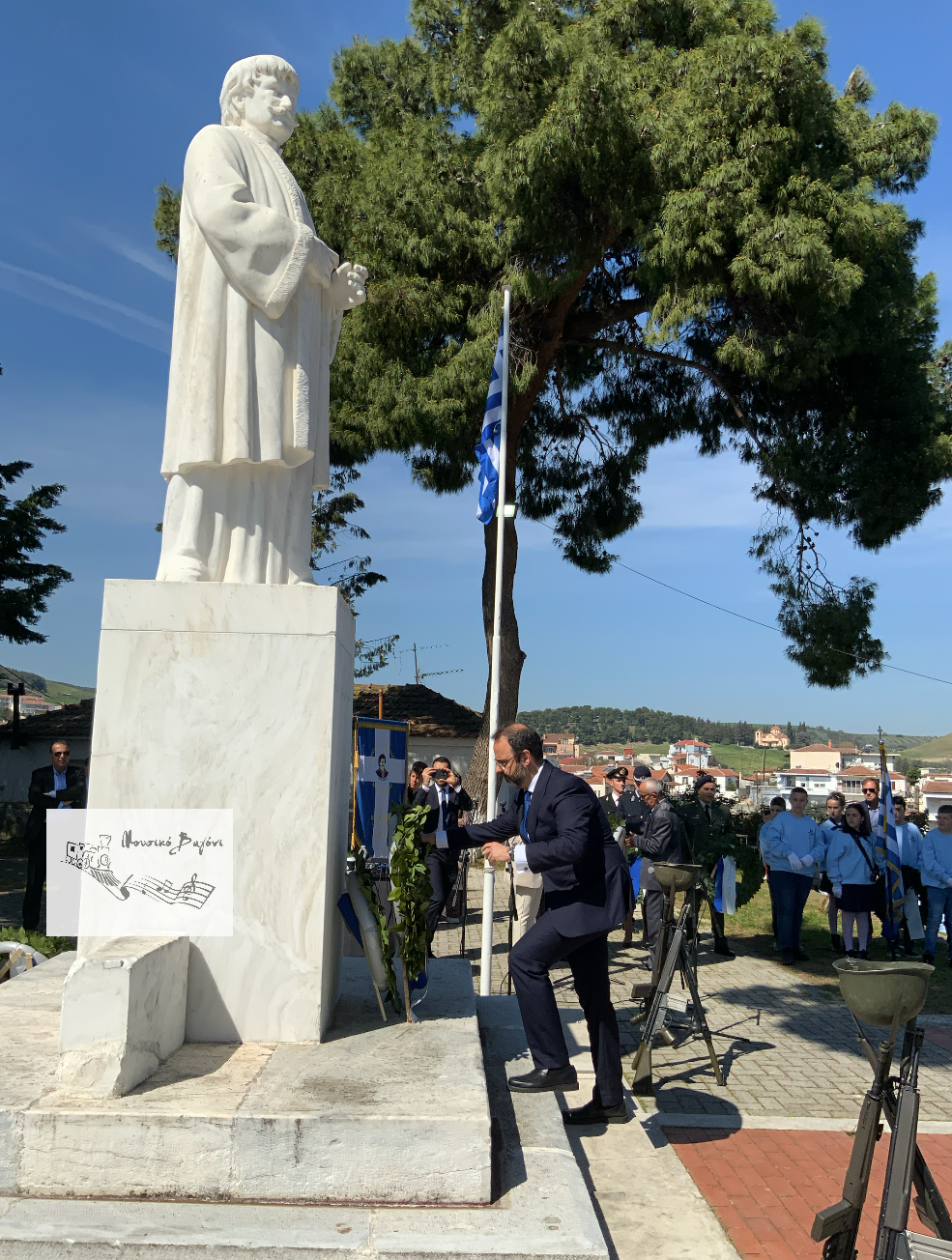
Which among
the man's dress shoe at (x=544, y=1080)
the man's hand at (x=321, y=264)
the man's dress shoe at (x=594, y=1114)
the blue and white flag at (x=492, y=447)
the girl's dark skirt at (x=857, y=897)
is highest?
the blue and white flag at (x=492, y=447)

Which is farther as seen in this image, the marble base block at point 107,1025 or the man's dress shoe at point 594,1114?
the man's dress shoe at point 594,1114

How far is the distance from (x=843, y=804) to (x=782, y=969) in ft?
8.89

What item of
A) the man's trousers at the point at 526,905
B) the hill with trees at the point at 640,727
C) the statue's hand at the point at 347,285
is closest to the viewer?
the statue's hand at the point at 347,285

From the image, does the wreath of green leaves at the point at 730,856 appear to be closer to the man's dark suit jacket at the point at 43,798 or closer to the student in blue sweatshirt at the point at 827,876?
the student in blue sweatshirt at the point at 827,876

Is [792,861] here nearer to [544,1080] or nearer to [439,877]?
[439,877]

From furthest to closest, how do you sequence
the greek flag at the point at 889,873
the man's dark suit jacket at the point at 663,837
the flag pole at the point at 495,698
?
the greek flag at the point at 889,873
the man's dark suit jacket at the point at 663,837
the flag pole at the point at 495,698

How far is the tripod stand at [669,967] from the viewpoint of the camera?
5180 mm

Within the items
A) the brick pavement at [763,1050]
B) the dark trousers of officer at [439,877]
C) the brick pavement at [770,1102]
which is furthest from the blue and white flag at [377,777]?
the brick pavement at [770,1102]

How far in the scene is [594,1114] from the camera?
4312 mm

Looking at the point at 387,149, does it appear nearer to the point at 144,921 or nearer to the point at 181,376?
the point at 181,376

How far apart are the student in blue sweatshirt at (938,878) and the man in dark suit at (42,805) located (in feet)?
28.3

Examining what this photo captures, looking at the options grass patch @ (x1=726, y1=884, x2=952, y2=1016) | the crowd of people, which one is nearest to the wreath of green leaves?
the crowd of people

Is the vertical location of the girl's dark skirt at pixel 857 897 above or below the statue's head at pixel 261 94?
below

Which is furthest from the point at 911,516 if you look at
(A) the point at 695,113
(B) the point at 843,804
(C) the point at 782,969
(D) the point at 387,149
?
(D) the point at 387,149
